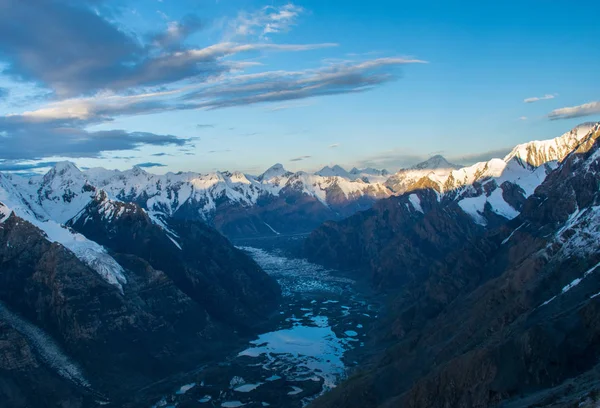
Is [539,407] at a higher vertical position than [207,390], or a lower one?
higher

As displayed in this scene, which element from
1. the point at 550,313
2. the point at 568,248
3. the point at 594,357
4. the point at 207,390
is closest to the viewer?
the point at 594,357

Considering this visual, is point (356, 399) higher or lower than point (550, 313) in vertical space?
lower

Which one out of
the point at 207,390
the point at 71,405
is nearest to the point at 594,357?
the point at 207,390

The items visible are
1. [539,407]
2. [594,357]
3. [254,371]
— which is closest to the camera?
[539,407]

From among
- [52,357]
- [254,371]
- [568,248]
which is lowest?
[254,371]

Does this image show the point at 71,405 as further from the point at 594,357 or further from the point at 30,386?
the point at 594,357

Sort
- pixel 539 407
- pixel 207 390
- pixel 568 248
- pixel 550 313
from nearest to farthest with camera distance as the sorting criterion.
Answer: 1. pixel 539 407
2. pixel 550 313
3. pixel 568 248
4. pixel 207 390

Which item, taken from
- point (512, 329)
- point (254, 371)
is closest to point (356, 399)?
point (512, 329)

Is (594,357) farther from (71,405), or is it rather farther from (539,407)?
(71,405)

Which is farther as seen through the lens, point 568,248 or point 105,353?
point 105,353
